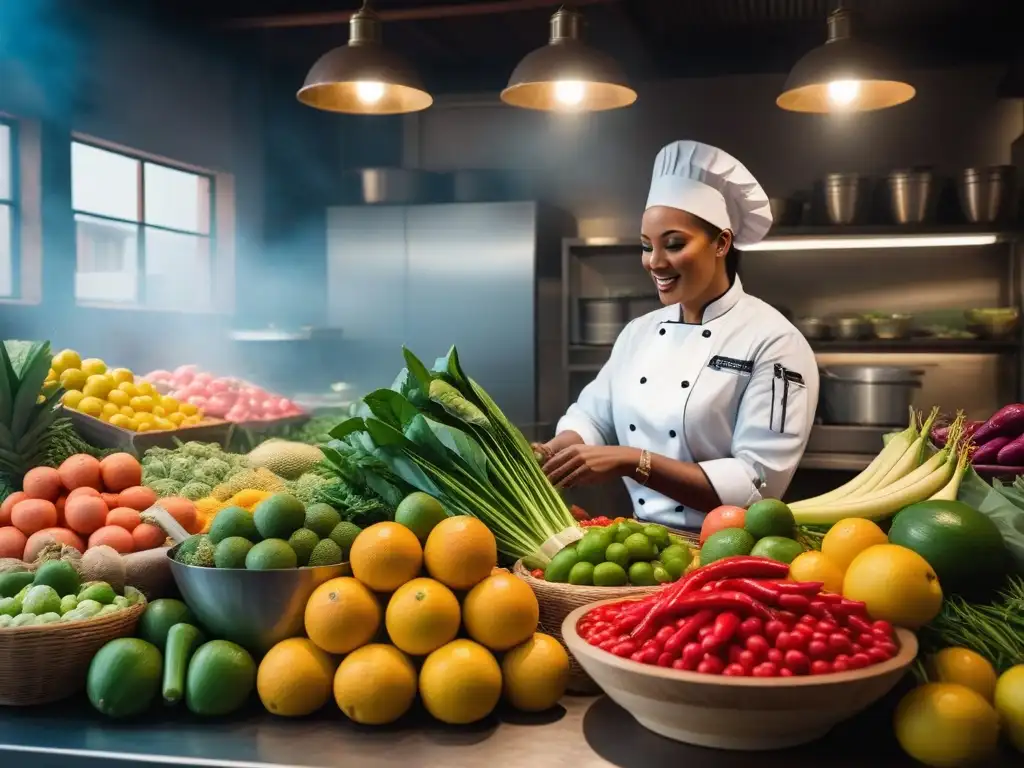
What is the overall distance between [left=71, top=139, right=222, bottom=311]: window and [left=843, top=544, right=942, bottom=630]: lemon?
16.4 ft

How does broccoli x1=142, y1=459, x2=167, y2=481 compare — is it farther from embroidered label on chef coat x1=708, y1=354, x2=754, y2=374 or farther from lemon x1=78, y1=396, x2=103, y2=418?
embroidered label on chef coat x1=708, y1=354, x2=754, y2=374

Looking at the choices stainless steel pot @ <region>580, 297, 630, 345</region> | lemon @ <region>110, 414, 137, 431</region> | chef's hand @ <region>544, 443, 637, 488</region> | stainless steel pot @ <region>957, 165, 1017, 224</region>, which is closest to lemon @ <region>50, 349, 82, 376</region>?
lemon @ <region>110, 414, 137, 431</region>

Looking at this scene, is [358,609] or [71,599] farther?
[71,599]

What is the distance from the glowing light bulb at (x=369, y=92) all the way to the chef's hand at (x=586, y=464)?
5.60 feet

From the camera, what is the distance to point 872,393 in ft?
16.1

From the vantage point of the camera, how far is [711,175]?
2.79 m

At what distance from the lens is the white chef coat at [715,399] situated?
2.67 meters

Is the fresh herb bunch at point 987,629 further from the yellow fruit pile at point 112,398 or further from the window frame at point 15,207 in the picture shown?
the window frame at point 15,207

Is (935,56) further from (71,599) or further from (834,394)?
(71,599)

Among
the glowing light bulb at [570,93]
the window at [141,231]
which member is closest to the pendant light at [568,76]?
the glowing light bulb at [570,93]

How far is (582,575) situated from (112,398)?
6.89ft

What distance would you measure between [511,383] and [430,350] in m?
0.58

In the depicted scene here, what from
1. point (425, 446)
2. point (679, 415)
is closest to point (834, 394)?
point (679, 415)

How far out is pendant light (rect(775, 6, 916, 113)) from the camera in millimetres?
3207
